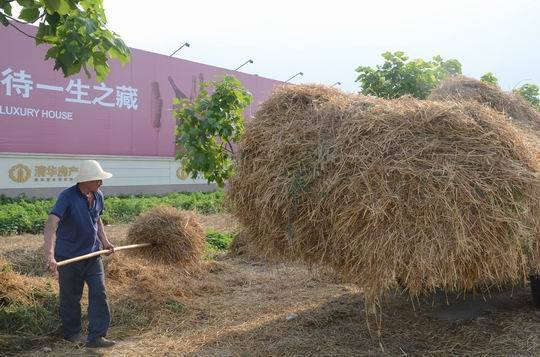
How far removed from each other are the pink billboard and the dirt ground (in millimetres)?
5620

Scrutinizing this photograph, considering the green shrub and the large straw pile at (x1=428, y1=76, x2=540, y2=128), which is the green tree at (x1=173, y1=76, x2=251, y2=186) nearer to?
the green shrub

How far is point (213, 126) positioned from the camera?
6.46 metres

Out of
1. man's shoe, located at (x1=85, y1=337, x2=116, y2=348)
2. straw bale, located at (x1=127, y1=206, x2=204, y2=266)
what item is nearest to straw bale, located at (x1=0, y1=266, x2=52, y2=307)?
man's shoe, located at (x1=85, y1=337, x2=116, y2=348)

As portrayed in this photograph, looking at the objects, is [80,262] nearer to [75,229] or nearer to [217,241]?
[75,229]

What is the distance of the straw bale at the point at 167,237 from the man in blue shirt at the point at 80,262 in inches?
50.6

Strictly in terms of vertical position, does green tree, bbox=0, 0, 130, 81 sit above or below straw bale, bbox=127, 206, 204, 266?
above

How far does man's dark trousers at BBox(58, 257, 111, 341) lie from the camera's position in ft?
14.1

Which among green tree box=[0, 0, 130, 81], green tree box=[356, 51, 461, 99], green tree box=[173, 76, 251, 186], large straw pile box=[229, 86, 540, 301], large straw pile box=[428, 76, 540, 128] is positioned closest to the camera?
large straw pile box=[229, 86, 540, 301]

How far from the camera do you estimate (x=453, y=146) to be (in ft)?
11.0

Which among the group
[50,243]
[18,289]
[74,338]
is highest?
[50,243]

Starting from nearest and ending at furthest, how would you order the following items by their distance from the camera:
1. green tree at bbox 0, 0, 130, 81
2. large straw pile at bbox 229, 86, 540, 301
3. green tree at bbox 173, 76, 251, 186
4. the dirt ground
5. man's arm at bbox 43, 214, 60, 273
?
large straw pile at bbox 229, 86, 540, 301 < green tree at bbox 0, 0, 130, 81 < man's arm at bbox 43, 214, 60, 273 < the dirt ground < green tree at bbox 173, 76, 251, 186

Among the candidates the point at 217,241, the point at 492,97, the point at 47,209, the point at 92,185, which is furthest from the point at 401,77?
the point at 47,209

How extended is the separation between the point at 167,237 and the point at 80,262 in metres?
1.44

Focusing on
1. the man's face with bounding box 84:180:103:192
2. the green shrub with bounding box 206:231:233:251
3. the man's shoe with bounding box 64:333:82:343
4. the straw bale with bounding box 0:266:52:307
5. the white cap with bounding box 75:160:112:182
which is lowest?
the man's shoe with bounding box 64:333:82:343
